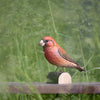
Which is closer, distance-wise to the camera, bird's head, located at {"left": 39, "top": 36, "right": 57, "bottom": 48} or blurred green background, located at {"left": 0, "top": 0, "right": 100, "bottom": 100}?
blurred green background, located at {"left": 0, "top": 0, "right": 100, "bottom": 100}

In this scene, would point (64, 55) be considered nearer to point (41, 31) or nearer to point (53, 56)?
point (53, 56)

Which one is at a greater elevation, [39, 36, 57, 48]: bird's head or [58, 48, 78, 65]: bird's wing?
[39, 36, 57, 48]: bird's head

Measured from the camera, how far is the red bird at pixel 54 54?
3.36ft

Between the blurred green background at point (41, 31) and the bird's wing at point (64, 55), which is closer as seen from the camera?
the blurred green background at point (41, 31)

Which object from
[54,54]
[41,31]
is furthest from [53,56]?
[41,31]

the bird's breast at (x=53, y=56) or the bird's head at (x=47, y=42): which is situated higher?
the bird's head at (x=47, y=42)

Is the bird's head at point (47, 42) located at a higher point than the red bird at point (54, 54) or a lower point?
higher

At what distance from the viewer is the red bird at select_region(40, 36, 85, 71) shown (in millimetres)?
1024

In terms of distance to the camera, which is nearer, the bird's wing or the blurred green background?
the blurred green background

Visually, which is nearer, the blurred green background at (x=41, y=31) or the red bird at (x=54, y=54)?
the blurred green background at (x=41, y=31)

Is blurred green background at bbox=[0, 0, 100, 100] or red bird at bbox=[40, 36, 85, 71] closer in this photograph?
blurred green background at bbox=[0, 0, 100, 100]

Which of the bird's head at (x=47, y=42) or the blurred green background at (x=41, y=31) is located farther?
the bird's head at (x=47, y=42)

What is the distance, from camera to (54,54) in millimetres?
1033

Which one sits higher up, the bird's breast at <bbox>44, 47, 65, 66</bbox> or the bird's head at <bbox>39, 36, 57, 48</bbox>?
the bird's head at <bbox>39, 36, 57, 48</bbox>
